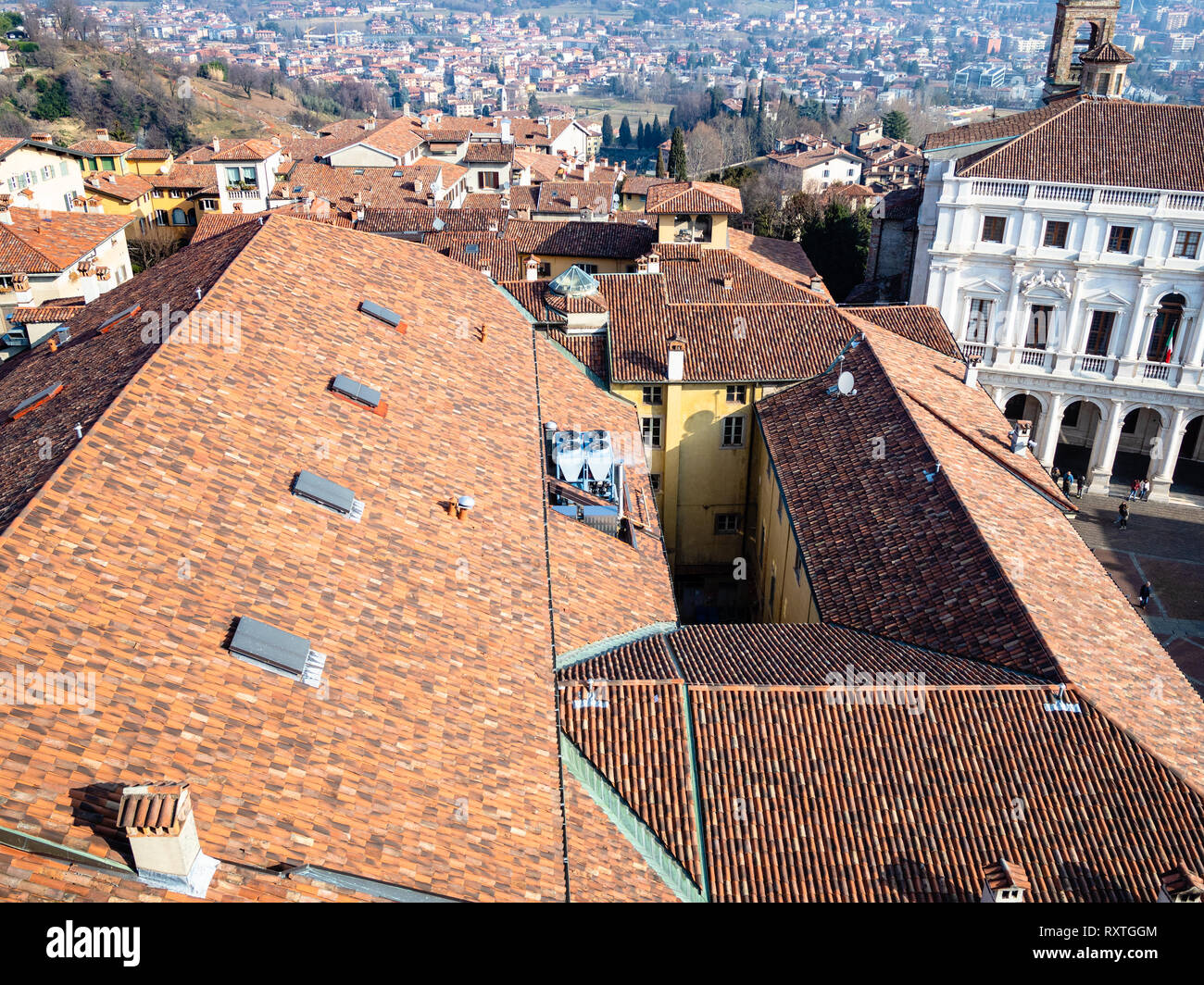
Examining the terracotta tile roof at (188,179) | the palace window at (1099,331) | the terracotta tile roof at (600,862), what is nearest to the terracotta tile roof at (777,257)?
the palace window at (1099,331)

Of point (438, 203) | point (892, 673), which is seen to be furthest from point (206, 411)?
point (438, 203)

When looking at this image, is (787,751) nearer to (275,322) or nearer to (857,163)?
(275,322)

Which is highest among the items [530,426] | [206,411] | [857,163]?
[206,411]

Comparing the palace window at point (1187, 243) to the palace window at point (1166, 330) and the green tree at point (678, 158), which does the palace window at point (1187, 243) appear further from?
the green tree at point (678, 158)

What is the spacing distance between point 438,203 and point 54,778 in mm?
66752

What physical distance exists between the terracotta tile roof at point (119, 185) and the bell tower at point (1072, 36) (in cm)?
6504

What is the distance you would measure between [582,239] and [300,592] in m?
41.3

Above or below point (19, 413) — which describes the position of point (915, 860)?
below

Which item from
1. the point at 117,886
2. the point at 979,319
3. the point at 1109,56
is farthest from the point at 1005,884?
the point at 1109,56

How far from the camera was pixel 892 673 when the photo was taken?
1914 centimetres

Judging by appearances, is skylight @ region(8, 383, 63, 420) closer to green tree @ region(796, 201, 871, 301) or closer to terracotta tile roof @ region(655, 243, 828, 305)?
terracotta tile roof @ region(655, 243, 828, 305)

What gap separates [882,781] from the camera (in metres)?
17.3

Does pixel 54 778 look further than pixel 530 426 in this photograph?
No

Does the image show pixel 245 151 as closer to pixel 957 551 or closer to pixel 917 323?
pixel 917 323
